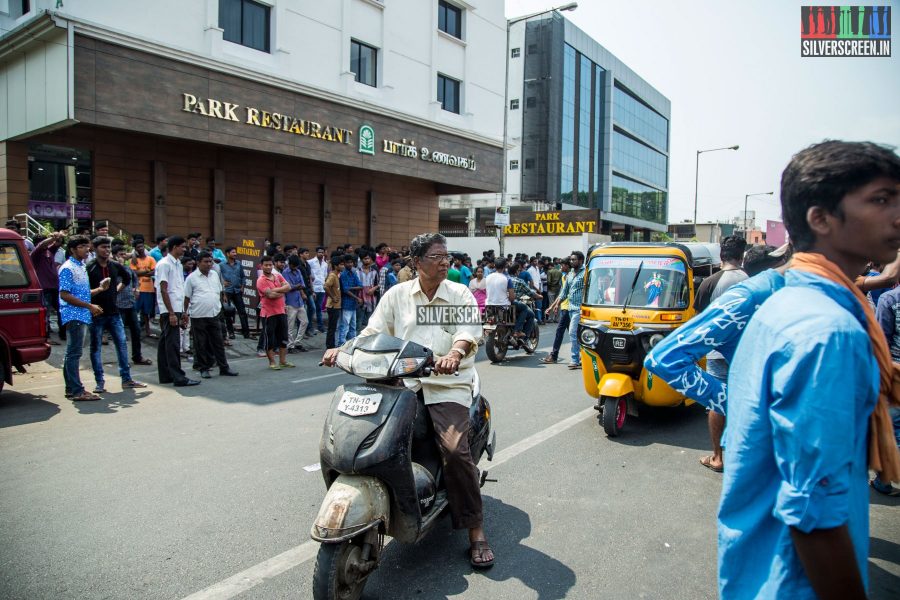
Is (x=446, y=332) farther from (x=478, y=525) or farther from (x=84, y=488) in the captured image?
(x=84, y=488)

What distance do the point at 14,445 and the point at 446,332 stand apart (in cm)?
455

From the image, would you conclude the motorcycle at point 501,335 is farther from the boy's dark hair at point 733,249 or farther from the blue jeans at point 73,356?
the blue jeans at point 73,356

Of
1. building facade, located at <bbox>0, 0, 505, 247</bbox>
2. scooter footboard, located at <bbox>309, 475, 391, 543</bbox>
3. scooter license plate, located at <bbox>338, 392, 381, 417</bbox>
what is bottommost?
scooter footboard, located at <bbox>309, 475, 391, 543</bbox>

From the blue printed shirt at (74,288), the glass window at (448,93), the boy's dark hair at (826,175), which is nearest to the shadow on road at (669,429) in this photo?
the boy's dark hair at (826,175)

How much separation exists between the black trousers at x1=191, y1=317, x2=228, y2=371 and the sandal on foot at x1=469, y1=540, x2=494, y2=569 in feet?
21.1

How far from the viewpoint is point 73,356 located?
6.93m

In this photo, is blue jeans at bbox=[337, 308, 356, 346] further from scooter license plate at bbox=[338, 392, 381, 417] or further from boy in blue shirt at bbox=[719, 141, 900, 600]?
boy in blue shirt at bbox=[719, 141, 900, 600]

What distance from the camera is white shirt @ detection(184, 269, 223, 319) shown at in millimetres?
8328

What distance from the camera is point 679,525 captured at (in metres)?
3.71

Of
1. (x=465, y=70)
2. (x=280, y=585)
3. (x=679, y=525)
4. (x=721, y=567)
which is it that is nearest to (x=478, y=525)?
(x=280, y=585)

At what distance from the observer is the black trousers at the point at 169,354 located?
313 inches

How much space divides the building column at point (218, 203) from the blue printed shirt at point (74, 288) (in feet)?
32.1

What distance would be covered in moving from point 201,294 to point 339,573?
263 inches
